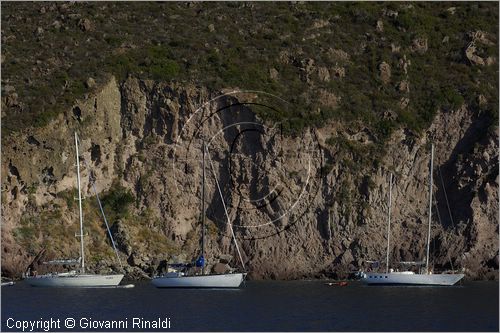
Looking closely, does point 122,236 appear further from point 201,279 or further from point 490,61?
point 490,61

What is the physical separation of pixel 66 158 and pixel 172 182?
8.56 m

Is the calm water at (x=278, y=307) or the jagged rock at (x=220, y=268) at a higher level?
the jagged rock at (x=220, y=268)

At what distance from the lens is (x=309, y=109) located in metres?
106

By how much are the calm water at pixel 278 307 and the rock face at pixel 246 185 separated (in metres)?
8.80

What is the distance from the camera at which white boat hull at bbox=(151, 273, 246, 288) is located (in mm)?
83750

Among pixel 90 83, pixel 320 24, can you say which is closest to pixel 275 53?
pixel 320 24

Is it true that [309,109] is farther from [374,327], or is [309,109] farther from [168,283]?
[374,327]

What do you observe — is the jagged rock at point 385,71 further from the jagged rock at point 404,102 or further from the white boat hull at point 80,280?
the white boat hull at point 80,280

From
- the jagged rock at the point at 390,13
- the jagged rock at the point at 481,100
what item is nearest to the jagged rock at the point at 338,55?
the jagged rock at the point at 390,13

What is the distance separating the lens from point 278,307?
233ft

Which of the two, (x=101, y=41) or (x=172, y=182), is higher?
(x=101, y=41)

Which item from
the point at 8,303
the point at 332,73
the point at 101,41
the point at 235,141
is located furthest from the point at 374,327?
the point at 101,41

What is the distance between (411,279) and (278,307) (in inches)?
825

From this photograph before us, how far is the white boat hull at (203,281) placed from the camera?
83.8 meters
